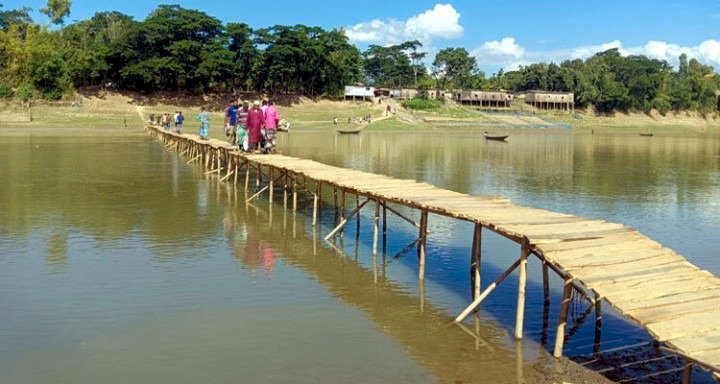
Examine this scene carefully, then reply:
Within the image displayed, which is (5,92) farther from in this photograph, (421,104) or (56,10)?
(421,104)

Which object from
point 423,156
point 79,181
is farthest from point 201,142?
point 423,156

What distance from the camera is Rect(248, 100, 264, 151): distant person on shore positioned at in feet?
66.2

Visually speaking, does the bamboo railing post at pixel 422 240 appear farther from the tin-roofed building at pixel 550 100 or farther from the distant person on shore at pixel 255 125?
the tin-roofed building at pixel 550 100

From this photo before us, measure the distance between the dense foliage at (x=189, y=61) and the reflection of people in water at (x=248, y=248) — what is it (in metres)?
50.7

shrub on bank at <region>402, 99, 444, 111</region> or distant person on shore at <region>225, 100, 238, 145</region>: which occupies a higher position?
shrub on bank at <region>402, 99, 444, 111</region>

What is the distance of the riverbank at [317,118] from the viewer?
169 feet

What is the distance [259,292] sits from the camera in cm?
970

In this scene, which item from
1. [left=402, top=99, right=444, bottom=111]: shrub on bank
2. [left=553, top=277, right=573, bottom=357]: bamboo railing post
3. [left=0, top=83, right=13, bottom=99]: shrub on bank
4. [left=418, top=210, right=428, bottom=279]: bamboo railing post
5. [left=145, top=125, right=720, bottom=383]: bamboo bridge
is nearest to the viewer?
[left=145, top=125, right=720, bottom=383]: bamboo bridge

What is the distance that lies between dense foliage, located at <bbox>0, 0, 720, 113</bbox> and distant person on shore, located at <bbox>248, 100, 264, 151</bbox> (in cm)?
4480

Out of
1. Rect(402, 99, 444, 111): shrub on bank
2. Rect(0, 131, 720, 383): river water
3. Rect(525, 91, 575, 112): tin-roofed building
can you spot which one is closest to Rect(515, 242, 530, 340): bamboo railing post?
Rect(0, 131, 720, 383): river water

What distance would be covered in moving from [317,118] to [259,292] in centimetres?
5706

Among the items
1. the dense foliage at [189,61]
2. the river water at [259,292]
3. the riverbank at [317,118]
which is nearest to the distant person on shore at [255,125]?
the river water at [259,292]

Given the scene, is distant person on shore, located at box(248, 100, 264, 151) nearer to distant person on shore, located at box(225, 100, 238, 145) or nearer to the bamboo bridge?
distant person on shore, located at box(225, 100, 238, 145)

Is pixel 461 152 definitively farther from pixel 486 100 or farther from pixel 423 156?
pixel 486 100
